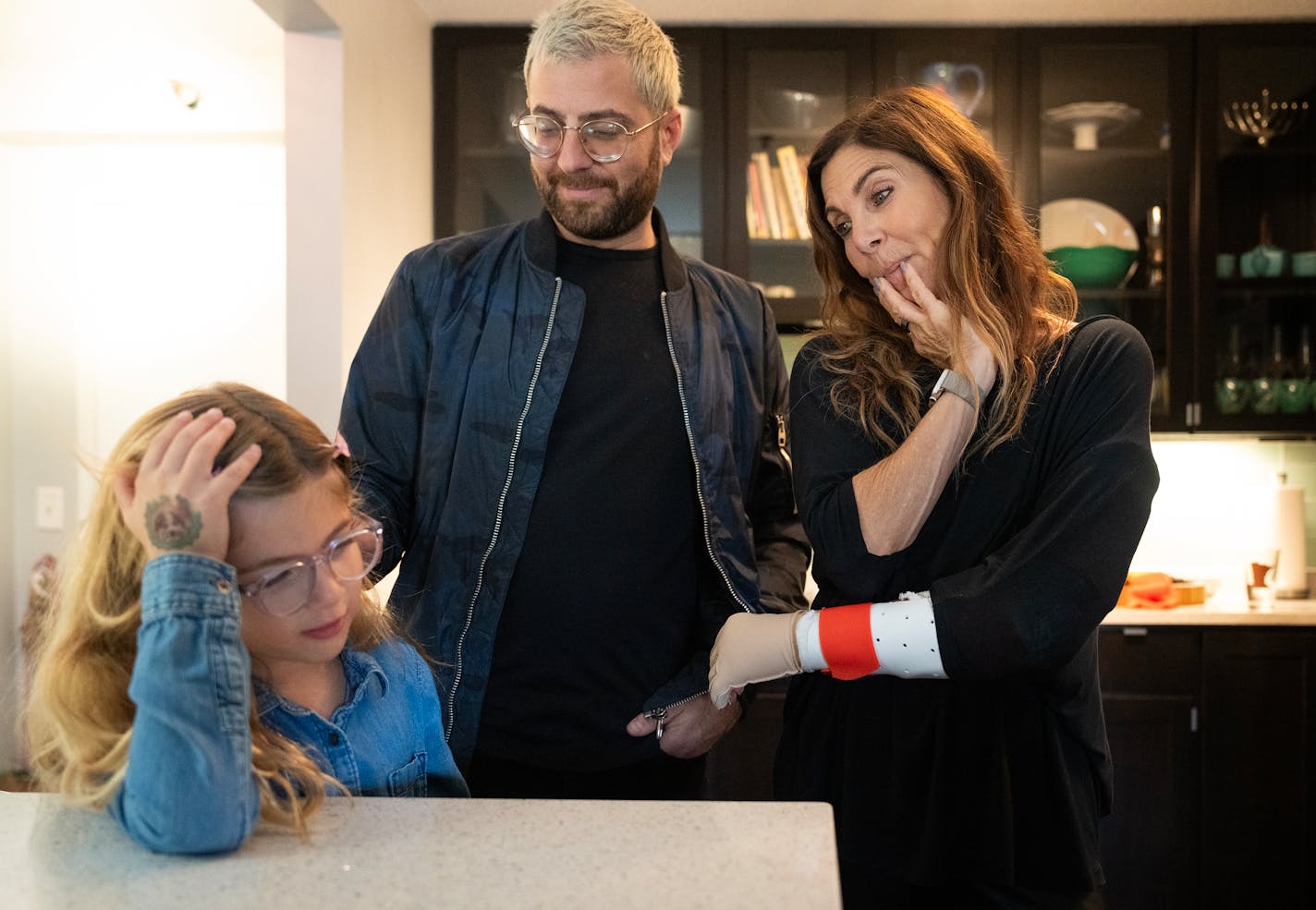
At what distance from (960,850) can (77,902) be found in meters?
0.82

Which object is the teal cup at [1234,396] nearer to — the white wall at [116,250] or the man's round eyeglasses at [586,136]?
the man's round eyeglasses at [586,136]

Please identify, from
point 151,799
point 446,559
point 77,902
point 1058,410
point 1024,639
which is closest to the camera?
point 77,902

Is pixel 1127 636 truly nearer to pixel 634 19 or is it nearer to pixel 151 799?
pixel 634 19

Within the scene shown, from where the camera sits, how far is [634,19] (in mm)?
1567

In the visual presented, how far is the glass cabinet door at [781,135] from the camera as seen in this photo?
3.34 metres

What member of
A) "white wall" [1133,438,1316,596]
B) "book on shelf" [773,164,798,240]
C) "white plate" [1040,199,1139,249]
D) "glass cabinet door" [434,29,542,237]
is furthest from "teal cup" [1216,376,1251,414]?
"glass cabinet door" [434,29,542,237]

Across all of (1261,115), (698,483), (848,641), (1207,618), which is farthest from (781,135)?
(848,641)

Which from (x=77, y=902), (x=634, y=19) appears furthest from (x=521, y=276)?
(x=77, y=902)

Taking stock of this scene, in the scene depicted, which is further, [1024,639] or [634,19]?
[634,19]

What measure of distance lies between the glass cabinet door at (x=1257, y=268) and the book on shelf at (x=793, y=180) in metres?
1.13

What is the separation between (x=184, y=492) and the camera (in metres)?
0.88

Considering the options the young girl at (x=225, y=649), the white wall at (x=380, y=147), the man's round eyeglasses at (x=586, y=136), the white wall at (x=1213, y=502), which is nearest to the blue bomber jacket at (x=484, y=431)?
the man's round eyeglasses at (x=586, y=136)

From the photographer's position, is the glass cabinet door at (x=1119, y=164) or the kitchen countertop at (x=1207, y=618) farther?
the glass cabinet door at (x=1119, y=164)

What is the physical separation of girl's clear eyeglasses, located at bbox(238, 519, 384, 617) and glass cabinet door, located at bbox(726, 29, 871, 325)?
94.0 inches
